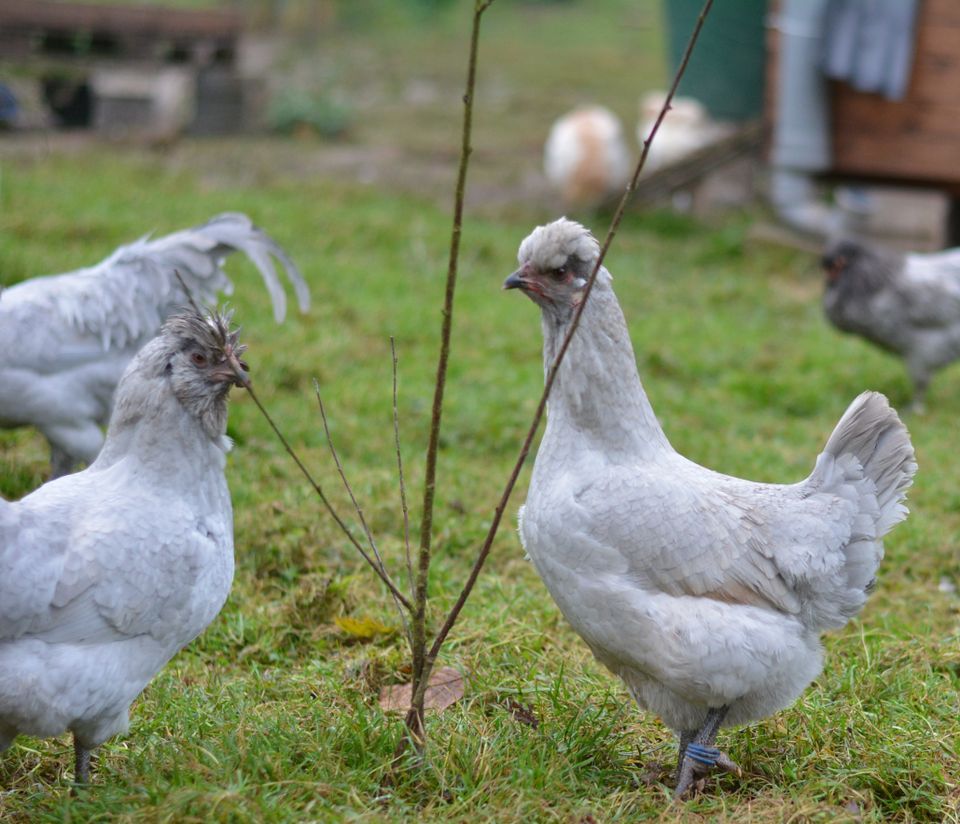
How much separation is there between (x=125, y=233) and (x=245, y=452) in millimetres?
3379

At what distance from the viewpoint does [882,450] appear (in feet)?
10.4

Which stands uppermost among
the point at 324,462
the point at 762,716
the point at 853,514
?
the point at 853,514

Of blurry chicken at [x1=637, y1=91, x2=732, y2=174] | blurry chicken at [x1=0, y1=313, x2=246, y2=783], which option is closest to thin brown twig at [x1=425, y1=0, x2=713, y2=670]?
blurry chicken at [x1=0, y1=313, x2=246, y2=783]

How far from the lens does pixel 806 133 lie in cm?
952

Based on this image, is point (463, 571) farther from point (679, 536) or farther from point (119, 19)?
point (119, 19)

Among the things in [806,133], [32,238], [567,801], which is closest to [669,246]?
[806,133]

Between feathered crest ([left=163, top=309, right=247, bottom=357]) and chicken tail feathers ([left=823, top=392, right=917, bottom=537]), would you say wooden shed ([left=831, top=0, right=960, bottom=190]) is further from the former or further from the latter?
feathered crest ([left=163, top=309, right=247, bottom=357])

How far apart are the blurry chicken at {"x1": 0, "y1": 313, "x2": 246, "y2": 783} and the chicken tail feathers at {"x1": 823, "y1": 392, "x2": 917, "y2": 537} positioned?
1715mm

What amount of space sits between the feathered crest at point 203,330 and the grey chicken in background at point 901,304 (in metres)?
4.89

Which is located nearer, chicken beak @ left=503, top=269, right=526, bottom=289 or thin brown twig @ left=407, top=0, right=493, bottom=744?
thin brown twig @ left=407, top=0, right=493, bottom=744

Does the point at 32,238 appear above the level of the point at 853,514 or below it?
below

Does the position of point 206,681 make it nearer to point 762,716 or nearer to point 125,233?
point 762,716

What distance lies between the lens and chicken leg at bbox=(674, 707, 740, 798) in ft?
10.1

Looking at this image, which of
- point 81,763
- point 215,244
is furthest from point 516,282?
point 215,244
